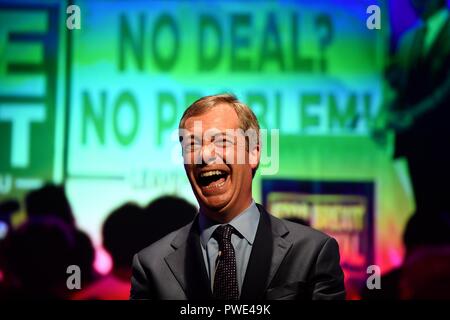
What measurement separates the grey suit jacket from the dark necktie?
0.02 meters

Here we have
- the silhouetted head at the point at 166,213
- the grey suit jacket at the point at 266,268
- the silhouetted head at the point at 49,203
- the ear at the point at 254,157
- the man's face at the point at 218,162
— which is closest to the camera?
the grey suit jacket at the point at 266,268

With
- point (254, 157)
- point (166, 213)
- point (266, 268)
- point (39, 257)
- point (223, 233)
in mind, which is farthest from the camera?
point (39, 257)

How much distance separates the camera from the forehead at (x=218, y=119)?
1.86 meters

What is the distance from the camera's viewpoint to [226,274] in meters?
1.80

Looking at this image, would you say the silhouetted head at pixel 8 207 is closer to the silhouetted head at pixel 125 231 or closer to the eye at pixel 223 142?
the silhouetted head at pixel 125 231

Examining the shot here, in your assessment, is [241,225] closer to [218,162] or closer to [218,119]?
[218,162]

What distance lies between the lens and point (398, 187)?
3.72 metres

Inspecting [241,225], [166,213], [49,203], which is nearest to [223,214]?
[241,225]

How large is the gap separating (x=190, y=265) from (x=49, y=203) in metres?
2.11

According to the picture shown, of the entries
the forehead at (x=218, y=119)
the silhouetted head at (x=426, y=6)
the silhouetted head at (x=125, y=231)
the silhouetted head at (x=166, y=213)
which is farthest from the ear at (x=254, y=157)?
the silhouetted head at (x=426, y=6)

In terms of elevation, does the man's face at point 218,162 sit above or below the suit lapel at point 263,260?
above

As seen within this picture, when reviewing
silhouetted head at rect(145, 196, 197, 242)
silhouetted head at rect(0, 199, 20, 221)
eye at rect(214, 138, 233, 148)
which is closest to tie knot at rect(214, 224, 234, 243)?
eye at rect(214, 138, 233, 148)

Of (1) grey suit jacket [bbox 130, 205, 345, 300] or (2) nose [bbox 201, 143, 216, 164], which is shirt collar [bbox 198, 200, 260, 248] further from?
(2) nose [bbox 201, 143, 216, 164]
